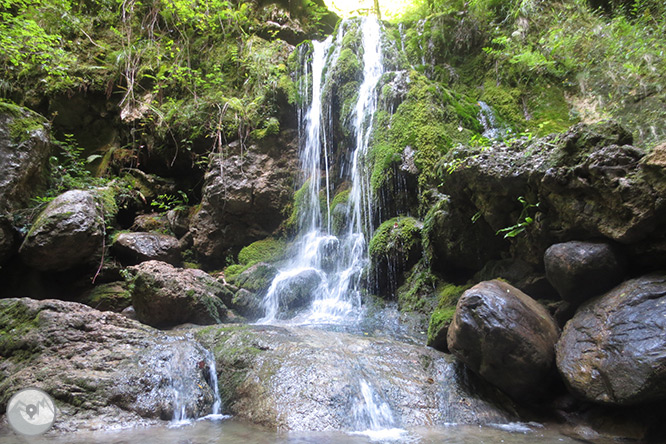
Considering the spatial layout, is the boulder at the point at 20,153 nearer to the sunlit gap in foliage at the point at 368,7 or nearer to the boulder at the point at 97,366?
the boulder at the point at 97,366

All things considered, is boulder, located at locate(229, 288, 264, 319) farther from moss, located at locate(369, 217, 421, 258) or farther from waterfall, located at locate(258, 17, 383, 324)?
moss, located at locate(369, 217, 421, 258)

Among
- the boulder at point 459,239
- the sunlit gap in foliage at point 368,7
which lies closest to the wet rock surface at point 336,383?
the boulder at point 459,239

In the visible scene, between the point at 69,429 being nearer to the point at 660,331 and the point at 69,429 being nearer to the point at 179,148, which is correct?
the point at 660,331

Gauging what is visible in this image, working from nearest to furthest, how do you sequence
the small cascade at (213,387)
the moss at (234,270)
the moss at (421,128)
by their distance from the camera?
the small cascade at (213,387), the moss at (421,128), the moss at (234,270)

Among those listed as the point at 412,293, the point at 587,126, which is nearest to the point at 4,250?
the point at 412,293

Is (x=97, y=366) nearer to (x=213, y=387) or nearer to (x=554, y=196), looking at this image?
(x=213, y=387)

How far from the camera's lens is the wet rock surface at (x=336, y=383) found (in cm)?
320

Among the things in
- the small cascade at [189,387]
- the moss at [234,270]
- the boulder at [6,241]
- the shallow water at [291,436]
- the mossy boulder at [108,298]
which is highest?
the boulder at [6,241]

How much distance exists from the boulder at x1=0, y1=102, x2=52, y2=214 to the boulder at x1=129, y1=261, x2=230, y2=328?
3.12 m

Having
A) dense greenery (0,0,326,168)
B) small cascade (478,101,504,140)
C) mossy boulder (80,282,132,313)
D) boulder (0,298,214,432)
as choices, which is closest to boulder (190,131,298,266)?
dense greenery (0,0,326,168)

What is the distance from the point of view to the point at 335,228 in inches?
353

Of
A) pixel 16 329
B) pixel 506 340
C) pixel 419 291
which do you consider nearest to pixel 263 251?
pixel 419 291

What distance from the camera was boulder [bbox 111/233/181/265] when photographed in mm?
8344

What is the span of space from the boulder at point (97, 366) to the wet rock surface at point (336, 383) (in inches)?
16.5
